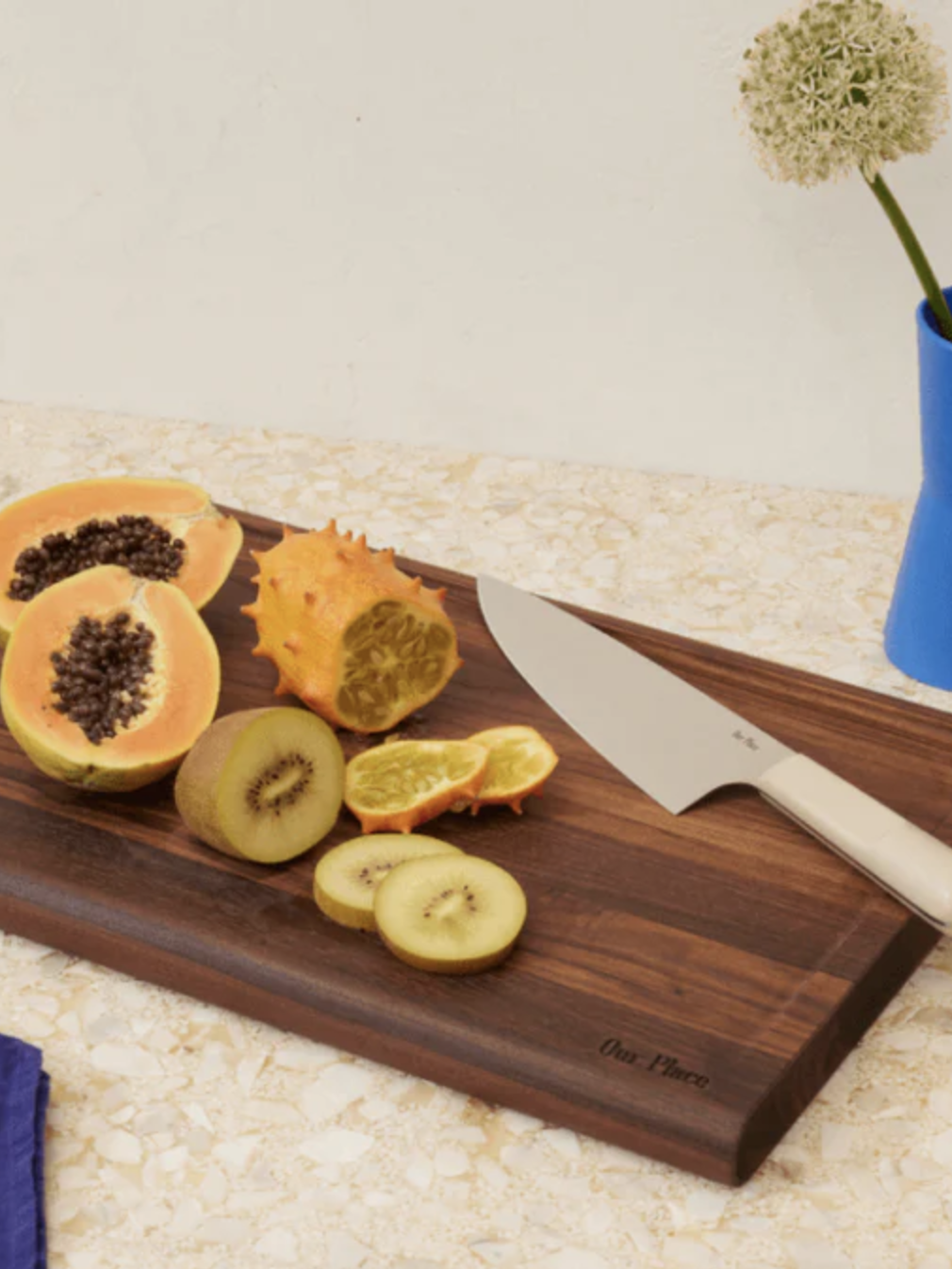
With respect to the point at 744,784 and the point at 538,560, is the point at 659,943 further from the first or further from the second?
the point at 538,560

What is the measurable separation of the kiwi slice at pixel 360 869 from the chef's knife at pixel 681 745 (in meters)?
0.19

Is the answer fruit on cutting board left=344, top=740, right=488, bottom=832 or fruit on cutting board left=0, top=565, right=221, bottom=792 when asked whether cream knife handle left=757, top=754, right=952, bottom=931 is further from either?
fruit on cutting board left=0, top=565, right=221, bottom=792

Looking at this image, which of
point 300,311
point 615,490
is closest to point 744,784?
point 615,490

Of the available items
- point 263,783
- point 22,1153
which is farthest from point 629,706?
point 22,1153

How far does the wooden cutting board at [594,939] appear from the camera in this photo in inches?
38.9

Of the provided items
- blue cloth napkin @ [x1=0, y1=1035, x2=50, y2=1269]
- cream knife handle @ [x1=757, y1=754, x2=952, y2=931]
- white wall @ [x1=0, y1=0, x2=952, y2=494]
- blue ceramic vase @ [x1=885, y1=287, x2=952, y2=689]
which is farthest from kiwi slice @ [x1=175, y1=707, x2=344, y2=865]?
white wall @ [x1=0, y1=0, x2=952, y2=494]

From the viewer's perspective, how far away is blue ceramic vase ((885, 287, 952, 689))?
4.23 ft

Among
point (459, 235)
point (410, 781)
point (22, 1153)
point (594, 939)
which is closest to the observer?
point (22, 1153)

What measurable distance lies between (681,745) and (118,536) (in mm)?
466

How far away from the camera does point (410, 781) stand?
1182 mm

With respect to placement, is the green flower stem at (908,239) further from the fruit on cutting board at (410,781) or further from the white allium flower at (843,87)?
the fruit on cutting board at (410,781)

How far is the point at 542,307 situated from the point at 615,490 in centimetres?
20

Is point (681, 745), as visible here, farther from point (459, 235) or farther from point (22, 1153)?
point (459, 235)

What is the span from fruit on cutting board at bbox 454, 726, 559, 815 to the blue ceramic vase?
14.9 inches
